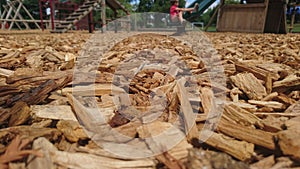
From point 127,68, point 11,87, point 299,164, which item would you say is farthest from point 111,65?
point 299,164

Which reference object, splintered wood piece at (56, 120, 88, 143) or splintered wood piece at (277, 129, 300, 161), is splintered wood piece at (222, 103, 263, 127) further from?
splintered wood piece at (56, 120, 88, 143)

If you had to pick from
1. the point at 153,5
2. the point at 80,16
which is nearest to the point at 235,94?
the point at 80,16

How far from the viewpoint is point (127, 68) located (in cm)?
141

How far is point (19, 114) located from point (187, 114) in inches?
21.3

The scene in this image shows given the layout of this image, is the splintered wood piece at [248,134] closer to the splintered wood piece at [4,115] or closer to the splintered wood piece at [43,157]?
the splintered wood piece at [43,157]

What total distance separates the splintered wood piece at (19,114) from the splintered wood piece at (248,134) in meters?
0.60

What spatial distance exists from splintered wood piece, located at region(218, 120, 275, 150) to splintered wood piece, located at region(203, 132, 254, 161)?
0.06 ft

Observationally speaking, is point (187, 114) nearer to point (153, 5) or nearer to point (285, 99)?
point (285, 99)

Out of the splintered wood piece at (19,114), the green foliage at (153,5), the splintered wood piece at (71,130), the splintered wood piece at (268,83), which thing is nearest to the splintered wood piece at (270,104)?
the splintered wood piece at (268,83)

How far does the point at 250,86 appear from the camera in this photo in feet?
3.48

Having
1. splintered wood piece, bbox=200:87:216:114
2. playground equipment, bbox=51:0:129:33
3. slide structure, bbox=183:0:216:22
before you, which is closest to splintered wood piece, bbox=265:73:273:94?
splintered wood piece, bbox=200:87:216:114

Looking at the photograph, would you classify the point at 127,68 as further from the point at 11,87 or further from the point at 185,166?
the point at 185,166

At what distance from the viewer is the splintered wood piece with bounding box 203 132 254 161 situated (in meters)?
0.61

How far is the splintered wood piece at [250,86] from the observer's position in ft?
3.29
